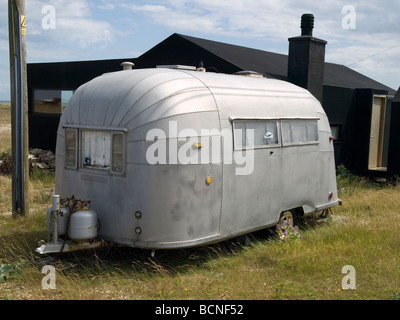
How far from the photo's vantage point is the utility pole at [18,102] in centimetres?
892

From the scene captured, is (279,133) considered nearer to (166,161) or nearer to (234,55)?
(166,161)

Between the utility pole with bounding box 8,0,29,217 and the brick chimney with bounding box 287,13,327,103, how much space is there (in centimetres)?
661

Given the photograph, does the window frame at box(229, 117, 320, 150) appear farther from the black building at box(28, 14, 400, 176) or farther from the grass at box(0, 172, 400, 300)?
the black building at box(28, 14, 400, 176)

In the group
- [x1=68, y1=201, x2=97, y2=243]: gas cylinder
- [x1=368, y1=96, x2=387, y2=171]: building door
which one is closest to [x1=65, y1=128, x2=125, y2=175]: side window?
[x1=68, y1=201, x2=97, y2=243]: gas cylinder

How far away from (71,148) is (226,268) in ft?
9.26

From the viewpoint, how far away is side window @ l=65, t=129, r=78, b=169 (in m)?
6.88

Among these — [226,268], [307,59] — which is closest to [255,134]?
[226,268]

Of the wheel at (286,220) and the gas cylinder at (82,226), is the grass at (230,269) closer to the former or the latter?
the wheel at (286,220)

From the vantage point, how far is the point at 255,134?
Result: 7234 millimetres

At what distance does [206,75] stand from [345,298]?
366cm

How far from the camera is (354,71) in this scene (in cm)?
2144

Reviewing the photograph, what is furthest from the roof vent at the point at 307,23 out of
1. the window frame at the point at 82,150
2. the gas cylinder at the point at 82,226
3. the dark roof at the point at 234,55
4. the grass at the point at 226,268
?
the gas cylinder at the point at 82,226
